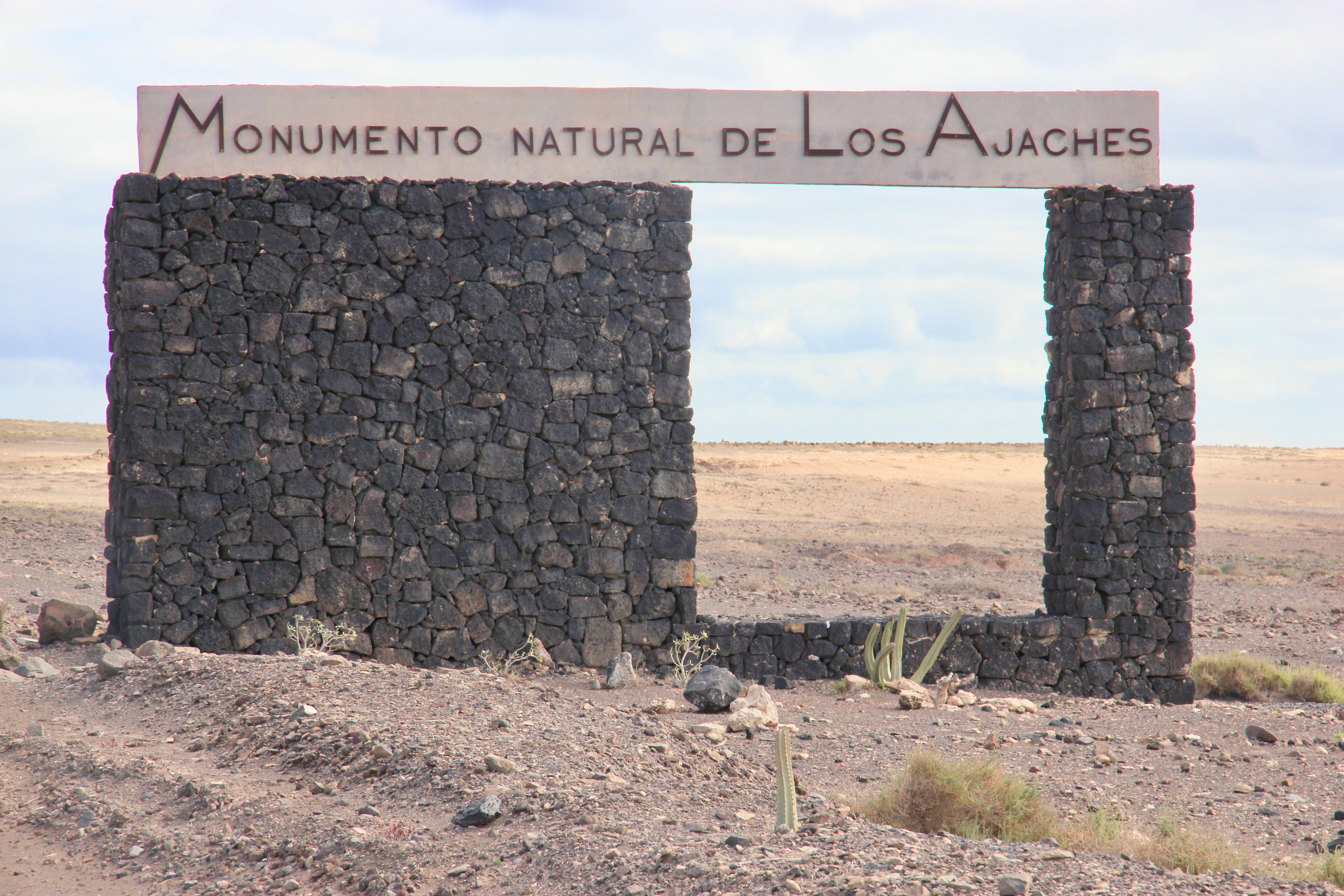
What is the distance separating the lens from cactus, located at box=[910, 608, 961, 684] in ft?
31.1

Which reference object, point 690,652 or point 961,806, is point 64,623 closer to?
point 690,652

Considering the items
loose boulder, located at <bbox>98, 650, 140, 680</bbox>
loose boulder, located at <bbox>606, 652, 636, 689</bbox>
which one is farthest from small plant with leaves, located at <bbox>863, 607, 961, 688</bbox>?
loose boulder, located at <bbox>98, 650, 140, 680</bbox>

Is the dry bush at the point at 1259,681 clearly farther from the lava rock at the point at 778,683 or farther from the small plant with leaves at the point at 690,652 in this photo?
the small plant with leaves at the point at 690,652

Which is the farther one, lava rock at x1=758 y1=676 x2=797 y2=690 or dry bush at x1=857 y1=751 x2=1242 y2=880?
lava rock at x1=758 y1=676 x2=797 y2=690

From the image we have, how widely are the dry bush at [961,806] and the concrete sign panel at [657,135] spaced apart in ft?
19.5

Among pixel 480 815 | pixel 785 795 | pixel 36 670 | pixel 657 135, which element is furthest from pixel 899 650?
pixel 36 670

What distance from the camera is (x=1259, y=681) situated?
36.2 feet

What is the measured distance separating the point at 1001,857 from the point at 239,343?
7083 millimetres

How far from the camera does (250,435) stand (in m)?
9.20

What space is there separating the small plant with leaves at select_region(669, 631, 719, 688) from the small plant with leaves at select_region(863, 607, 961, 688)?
1289 mm

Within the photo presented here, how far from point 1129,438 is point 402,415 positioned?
6.26 metres

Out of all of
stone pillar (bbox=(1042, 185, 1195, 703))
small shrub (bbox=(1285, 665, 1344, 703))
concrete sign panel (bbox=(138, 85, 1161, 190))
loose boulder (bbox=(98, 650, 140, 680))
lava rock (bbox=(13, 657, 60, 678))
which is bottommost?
small shrub (bbox=(1285, 665, 1344, 703))

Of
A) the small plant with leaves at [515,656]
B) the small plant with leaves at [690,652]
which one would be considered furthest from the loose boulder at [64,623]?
the small plant with leaves at [690,652]

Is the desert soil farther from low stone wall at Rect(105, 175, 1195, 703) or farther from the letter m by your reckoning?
the letter m
